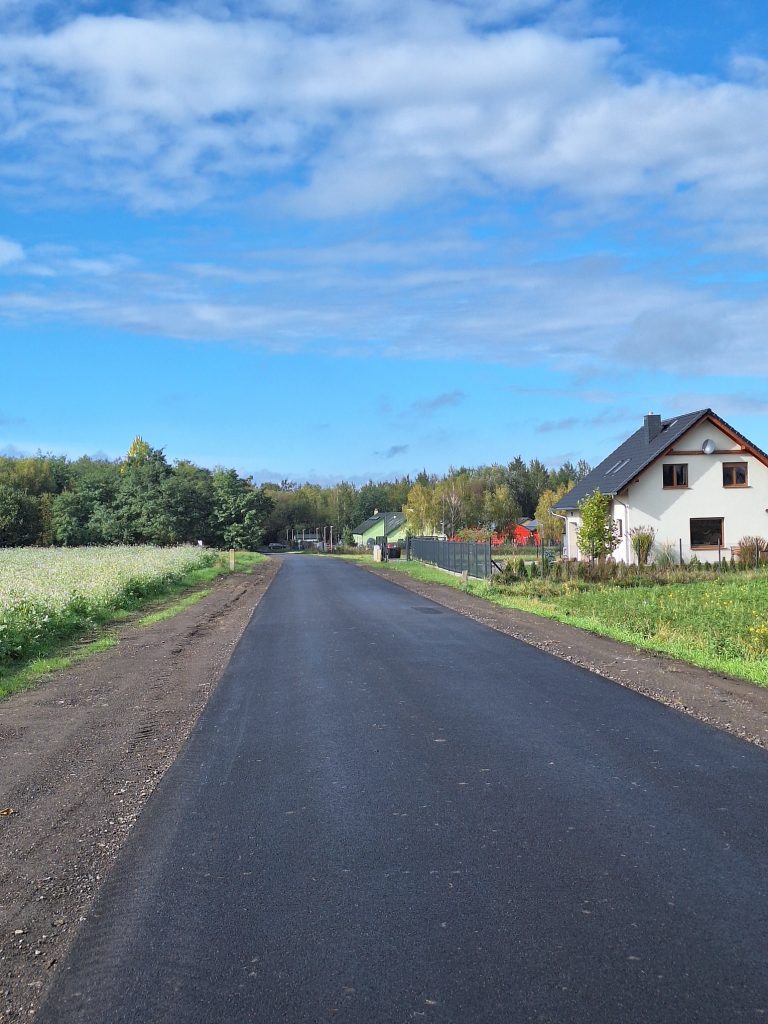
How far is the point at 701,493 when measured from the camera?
38.5 metres

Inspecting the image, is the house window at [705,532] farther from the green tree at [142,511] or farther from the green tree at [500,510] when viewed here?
the green tree at [142,511]

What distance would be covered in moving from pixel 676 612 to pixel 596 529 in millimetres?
16017

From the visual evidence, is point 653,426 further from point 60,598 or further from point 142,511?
point 142,511

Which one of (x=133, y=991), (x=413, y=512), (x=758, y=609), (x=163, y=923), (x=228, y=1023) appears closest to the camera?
(x=228, y=1023)

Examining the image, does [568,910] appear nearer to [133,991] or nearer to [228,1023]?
[228,1023]

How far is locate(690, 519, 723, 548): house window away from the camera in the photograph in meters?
38.7

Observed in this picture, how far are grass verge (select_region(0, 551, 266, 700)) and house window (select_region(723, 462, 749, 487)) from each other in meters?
23.0

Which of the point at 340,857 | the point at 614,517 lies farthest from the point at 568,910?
the point at 614,517

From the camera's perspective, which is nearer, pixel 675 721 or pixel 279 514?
pixel 675 721

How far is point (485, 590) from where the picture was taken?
28.5m

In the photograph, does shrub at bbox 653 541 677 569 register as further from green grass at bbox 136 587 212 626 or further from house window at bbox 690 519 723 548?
green grass at bbox 136 587 212 626

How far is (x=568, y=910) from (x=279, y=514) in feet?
462

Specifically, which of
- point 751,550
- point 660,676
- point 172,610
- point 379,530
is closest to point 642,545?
point 751,550

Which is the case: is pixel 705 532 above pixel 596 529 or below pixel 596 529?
below
